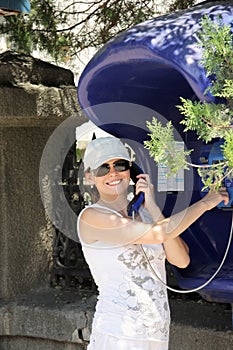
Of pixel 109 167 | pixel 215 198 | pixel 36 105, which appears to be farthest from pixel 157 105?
pixel 36 105

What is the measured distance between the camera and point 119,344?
3498mm

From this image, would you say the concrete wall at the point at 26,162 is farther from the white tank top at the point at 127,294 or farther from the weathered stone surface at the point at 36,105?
the white tank top at the point at 127,294

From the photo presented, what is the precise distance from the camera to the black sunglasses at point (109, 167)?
12.1 feet

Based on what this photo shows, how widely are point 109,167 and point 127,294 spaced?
56 cm

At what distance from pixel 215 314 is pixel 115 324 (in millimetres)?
1384

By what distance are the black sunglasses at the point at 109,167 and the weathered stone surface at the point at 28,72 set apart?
170 centimetres

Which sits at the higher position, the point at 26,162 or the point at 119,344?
the point at 26,162

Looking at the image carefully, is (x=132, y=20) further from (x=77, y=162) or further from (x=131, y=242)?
(x=131, y=242)

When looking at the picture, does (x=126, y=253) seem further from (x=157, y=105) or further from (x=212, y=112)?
(x=157, y=105)

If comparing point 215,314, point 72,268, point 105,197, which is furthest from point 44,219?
point 105,197

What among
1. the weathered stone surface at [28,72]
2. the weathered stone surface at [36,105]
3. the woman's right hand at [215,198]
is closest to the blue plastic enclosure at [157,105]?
the woman's right hand at [215,198]

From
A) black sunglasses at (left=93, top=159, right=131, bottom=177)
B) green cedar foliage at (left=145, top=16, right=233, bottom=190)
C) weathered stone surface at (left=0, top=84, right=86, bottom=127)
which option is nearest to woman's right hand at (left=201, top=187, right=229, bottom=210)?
green cedar foliage at (left=145, top=16, right=233, bottom=190)

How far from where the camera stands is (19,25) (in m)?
6.14

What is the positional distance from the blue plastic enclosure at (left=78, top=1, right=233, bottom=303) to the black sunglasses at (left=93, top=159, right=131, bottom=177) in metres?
0.45
